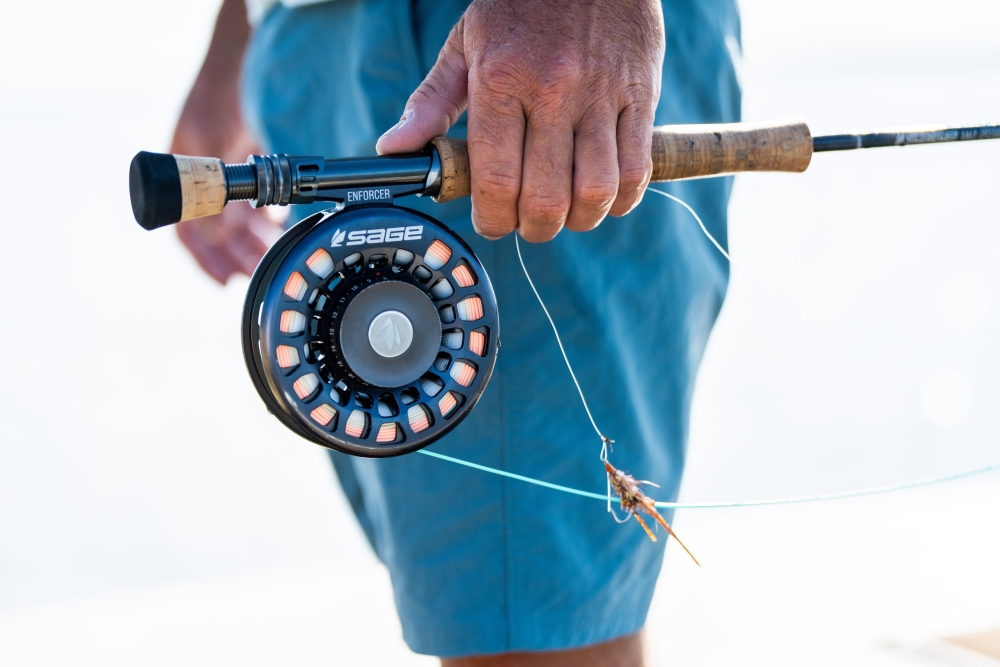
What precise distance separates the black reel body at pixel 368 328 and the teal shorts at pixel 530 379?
233 mm

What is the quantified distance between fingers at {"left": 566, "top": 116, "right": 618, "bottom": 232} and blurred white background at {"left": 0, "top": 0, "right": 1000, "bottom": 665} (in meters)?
0.57

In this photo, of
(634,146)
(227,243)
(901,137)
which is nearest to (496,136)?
(634,146)

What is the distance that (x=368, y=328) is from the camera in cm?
101

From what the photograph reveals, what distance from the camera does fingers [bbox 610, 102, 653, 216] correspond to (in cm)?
105

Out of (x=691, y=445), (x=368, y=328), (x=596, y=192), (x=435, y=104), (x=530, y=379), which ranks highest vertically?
(x=435, y=104)

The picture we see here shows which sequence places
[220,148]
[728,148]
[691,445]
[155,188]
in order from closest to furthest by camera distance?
[155,188] → [728,148] → [220,148] → [691,445]

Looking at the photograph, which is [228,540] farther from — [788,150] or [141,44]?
[141,44]

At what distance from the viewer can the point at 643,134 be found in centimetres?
106

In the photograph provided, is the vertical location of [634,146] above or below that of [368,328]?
above

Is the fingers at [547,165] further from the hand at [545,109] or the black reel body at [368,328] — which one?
the black reel body at [368,328]

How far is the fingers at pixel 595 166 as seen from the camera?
3.31 feet

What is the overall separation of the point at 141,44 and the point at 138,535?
3.63 metres

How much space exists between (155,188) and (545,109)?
0.39 m

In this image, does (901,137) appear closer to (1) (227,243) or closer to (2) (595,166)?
(2) (595,166)
